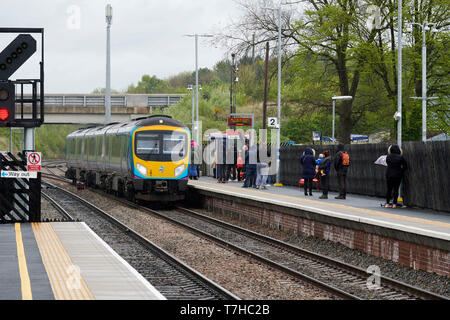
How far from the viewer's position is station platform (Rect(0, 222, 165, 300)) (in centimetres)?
885

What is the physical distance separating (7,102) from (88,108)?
1981 inches

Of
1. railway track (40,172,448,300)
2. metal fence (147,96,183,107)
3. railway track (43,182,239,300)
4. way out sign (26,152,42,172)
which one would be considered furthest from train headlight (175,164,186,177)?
metal fence (147,96,183,107)

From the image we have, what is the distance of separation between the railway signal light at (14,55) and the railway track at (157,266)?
436 centimetres

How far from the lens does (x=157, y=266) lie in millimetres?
13406

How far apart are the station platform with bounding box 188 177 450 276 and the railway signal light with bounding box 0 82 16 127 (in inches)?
284

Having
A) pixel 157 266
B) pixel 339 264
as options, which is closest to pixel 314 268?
pixel 339 264

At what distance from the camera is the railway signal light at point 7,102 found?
49.7 feet

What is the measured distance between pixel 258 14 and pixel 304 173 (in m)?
19.8

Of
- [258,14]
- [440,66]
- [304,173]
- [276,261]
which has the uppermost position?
[258,14]

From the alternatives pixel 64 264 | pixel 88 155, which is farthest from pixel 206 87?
pixel 64 264

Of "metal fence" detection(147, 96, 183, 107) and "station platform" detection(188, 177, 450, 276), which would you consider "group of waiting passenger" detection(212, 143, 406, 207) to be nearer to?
"station platform" detection(188, 177, 450, 276)

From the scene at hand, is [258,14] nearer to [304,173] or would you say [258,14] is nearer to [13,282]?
[304,173]

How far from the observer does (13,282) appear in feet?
31.1

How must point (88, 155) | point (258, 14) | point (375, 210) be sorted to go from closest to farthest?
point (375, 210) < point (88, 155) < point (258, 14)
